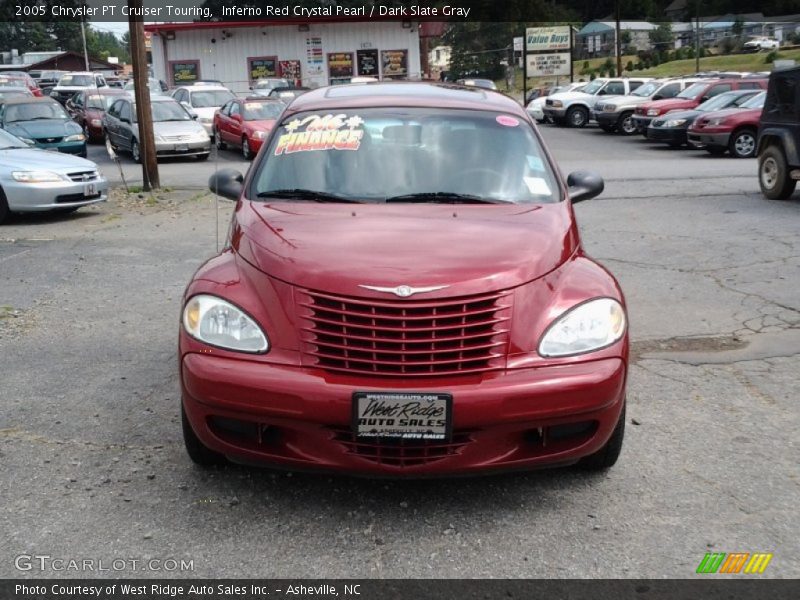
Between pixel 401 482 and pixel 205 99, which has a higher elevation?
pixel 205 99

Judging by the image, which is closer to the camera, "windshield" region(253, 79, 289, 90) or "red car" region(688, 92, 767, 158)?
"red car" region(688, 92, 767, 158)

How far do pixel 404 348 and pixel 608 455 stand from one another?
1.19 meters

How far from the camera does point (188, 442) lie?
4141 millimetres

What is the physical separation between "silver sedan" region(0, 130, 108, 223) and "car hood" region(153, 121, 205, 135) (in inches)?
344

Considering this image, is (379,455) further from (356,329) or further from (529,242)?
(529,242)

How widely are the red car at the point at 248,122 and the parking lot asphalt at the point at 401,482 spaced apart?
13540 mm

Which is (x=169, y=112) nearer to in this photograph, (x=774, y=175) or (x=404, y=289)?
(x=774, y=175)

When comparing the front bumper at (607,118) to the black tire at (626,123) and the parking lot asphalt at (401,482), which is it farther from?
the parking lot asphalt at (401,482)

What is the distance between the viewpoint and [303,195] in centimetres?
476

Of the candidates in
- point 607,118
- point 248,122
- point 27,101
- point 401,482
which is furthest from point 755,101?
point 401,482

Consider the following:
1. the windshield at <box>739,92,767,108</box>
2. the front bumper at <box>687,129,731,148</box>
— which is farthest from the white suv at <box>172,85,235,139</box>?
the windshield at <box>739,92,767,108</box>

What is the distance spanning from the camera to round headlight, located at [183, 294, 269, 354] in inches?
147

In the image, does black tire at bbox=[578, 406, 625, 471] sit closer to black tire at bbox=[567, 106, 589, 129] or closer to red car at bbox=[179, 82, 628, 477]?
red car at bbox=[179, 82, 628, 477]

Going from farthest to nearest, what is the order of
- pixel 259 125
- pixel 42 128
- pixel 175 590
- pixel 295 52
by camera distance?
1. pixel 295 52
2. pixel 259 125
3. pixel 42 128
4. pixel 175 590
